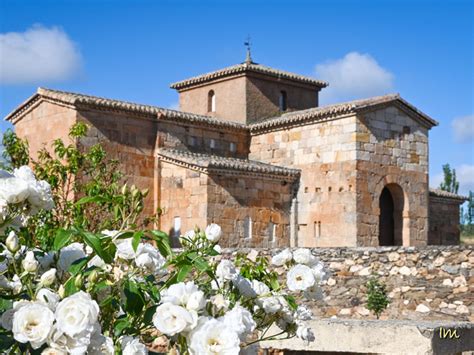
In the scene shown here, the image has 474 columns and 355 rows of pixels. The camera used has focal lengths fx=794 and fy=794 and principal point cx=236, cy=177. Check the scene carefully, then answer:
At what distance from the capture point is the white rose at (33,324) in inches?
93.1

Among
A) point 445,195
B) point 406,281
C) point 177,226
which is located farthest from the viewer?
point 445,195

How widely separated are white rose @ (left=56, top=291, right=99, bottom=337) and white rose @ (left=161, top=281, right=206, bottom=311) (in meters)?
0.32

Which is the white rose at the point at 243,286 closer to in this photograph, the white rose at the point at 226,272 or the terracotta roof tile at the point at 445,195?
the white rose at the point at 226,272

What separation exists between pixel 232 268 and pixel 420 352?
96.0 inches

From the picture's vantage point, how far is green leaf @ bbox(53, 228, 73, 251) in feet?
9.11

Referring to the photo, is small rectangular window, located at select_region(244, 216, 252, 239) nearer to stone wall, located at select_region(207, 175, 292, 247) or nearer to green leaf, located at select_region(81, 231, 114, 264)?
stone wall, located at select_region(207, 175, 292, 247)

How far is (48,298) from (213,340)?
0.54 m

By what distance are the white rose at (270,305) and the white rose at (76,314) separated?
1020mm

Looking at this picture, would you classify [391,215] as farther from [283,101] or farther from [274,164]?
[283,101]

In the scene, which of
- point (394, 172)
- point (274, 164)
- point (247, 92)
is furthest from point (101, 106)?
point (394, 172)

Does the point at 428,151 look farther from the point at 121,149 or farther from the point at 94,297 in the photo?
the point at 94,297

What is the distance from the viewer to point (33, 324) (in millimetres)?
2414

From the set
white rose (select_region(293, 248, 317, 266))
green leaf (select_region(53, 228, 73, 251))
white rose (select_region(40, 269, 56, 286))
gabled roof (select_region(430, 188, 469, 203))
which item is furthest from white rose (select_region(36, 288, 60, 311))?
gabled roof (select_region(430, 188, 469, 203))

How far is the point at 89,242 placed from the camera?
268 centimetres
